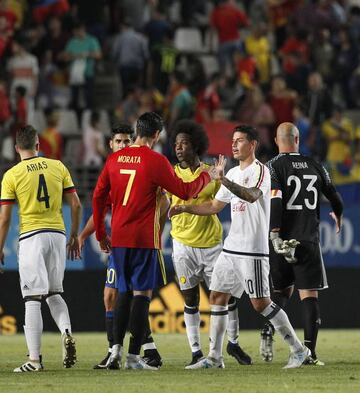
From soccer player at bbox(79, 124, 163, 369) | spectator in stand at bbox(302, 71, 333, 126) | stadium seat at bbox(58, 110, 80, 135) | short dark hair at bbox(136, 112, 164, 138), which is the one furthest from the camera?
stadium seat at bbox(58, 110, 80, 135)

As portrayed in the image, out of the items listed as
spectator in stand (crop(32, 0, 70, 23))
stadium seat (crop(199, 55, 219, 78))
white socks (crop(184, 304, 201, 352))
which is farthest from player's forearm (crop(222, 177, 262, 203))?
stadium seat (crop(199, 55, 219, 78))

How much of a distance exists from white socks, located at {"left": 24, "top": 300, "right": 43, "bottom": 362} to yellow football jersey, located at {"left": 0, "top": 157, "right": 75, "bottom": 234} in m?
0.77

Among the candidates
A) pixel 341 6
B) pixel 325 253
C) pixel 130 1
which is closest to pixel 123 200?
pixel 325 253

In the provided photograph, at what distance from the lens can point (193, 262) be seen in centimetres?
1437

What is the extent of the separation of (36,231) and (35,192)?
365 mm

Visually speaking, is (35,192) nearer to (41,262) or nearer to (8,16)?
(41,262)

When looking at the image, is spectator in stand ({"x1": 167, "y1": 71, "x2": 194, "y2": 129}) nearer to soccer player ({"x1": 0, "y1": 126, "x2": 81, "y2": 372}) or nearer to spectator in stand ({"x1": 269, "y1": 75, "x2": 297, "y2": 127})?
spectator in stand ({"x1": 269, "y1": 75, "x2": 297, "y2": 127})

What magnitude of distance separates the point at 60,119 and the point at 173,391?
1552cm

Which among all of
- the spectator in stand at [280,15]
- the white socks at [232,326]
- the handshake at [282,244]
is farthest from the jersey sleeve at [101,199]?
the spectator in stand at [280,15]

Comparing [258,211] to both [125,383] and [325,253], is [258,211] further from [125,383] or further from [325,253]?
[325,253]

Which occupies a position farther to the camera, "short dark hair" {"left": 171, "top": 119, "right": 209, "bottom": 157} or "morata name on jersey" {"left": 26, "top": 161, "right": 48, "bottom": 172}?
"short dark hair" {"left": 171, "top": 119, "right": 209, "bottom": 157}

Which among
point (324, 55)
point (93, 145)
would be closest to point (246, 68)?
point (324, 55)

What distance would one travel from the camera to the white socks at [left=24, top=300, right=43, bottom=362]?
13133 mm

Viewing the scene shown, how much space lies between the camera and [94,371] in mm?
13242
